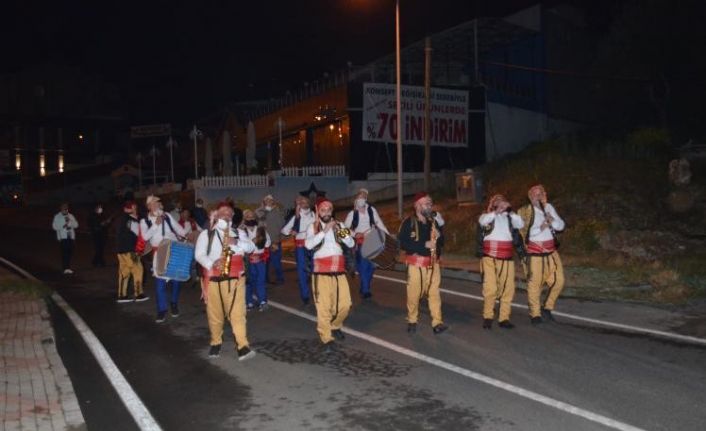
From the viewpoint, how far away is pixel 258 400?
6.81 meters

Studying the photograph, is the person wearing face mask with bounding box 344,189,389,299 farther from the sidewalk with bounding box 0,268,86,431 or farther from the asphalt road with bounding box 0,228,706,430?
the sidewalk with bounding box 0,268,86,431

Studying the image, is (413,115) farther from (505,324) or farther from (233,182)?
(505,324)

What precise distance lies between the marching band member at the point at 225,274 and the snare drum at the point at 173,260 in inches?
95.9

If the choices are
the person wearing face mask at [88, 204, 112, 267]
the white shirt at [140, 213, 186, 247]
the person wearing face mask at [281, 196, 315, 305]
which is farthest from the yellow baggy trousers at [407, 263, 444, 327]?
the person wearing face mask at [88, 204, 112, 267]

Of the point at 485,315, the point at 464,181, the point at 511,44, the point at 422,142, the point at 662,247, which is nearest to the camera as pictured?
the point at 485,315

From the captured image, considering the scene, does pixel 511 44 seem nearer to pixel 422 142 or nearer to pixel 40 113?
pixel 422 142

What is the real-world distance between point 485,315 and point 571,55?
125 ft

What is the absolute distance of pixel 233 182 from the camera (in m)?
34.8

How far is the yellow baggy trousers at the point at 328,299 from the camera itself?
8828 millimetres

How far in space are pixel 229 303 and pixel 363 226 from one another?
4598 mm

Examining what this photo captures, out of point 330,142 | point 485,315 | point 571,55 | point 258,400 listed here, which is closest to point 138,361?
point 258,400

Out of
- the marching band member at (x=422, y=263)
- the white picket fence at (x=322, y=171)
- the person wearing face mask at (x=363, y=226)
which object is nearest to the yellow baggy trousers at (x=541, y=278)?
the marching band member at (x=422, y=263)

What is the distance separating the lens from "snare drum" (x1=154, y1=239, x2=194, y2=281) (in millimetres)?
10727

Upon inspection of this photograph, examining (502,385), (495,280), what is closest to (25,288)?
(495,280)
